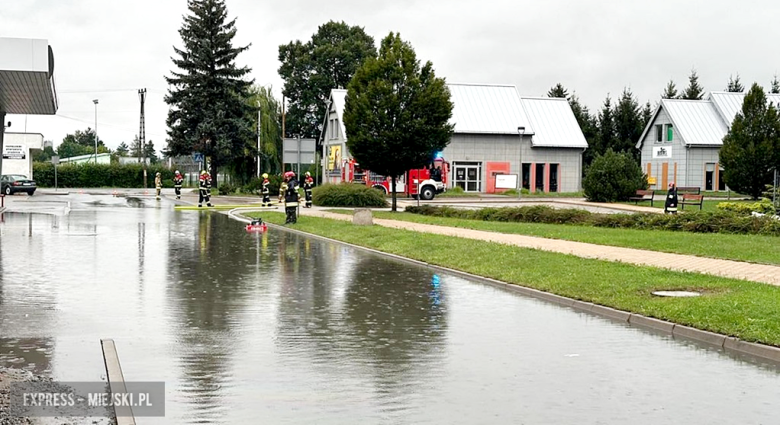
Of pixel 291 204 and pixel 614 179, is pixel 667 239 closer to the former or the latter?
pixel 291 204

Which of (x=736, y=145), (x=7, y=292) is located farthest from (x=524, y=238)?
(x=736, y=145)

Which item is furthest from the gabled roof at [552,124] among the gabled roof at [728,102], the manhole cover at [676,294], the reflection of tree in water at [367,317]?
the manhole cover at [676,294]

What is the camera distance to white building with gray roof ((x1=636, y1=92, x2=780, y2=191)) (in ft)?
205

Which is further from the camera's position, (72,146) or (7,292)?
(72,146)

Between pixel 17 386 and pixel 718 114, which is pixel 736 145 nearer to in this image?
pixel 718 114

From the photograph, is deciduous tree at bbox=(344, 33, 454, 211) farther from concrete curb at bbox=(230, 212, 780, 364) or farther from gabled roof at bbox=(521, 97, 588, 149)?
gabled roof at bbox=(521, 97, 588, 149)

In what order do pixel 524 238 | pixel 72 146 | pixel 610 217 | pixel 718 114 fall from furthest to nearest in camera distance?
1. pixel 72 146
2. pixel 718 114
3. pixel 610 217
4. pixel 524 238

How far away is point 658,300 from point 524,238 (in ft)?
36.9

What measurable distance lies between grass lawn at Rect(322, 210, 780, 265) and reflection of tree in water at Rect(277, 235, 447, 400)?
5892 mm

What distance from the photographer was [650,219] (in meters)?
26.2

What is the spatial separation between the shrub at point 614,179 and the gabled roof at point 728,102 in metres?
20.3

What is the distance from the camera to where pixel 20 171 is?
7594 cm

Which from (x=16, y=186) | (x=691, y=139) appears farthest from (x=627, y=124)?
(x=16, y=186)

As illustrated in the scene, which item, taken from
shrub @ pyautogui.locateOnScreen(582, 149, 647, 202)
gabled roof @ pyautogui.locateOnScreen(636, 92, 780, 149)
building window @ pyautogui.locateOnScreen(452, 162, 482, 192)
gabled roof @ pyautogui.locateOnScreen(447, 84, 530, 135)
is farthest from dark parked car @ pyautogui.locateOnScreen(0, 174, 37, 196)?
gabled roof @ pyautogui.locateOnScreen(636, 92, 780, 149)
